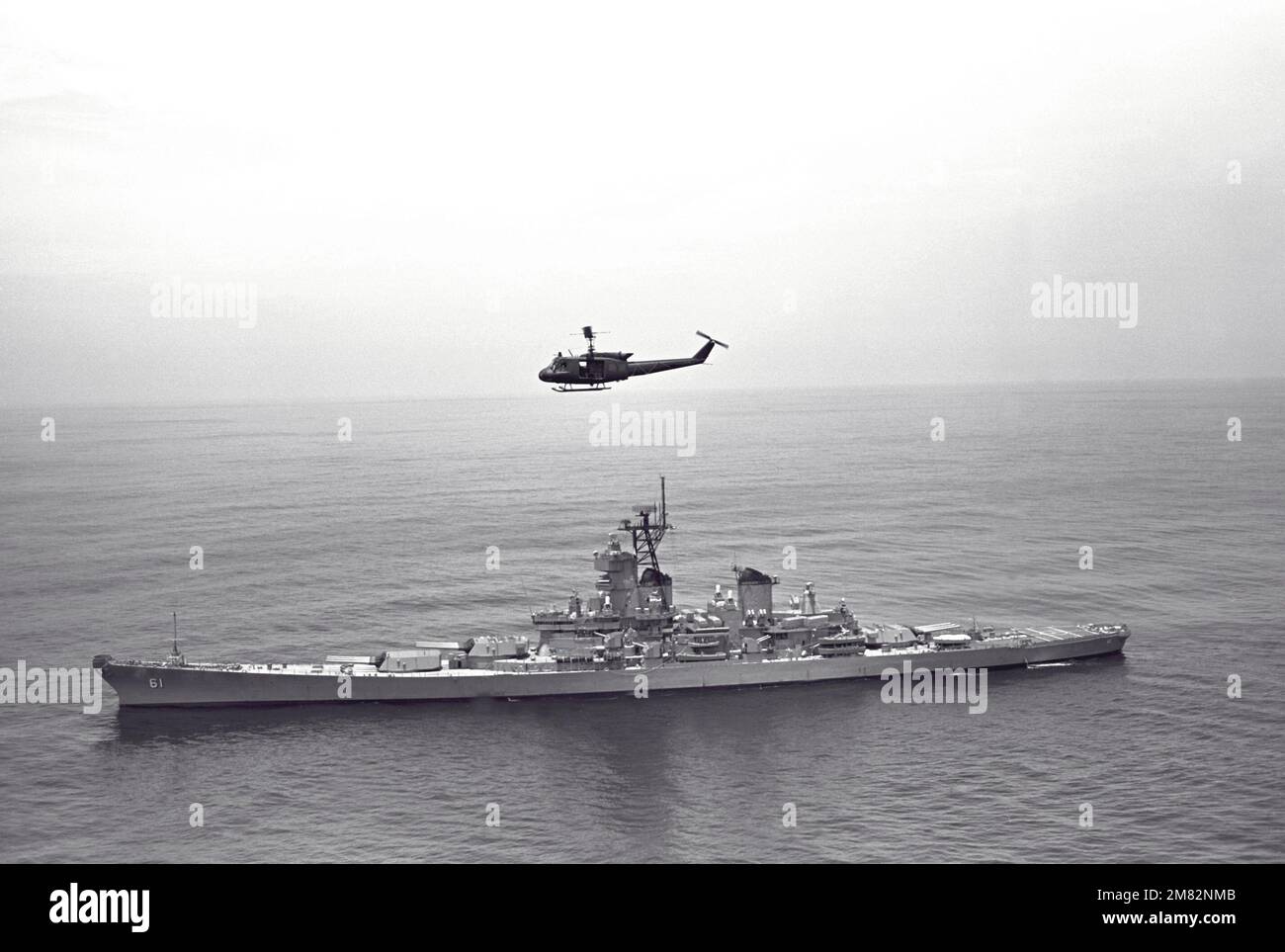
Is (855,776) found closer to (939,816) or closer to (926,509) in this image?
(939,816)

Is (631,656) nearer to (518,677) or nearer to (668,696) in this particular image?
(668,696)

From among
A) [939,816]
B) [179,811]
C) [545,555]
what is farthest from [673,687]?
[545,555]
